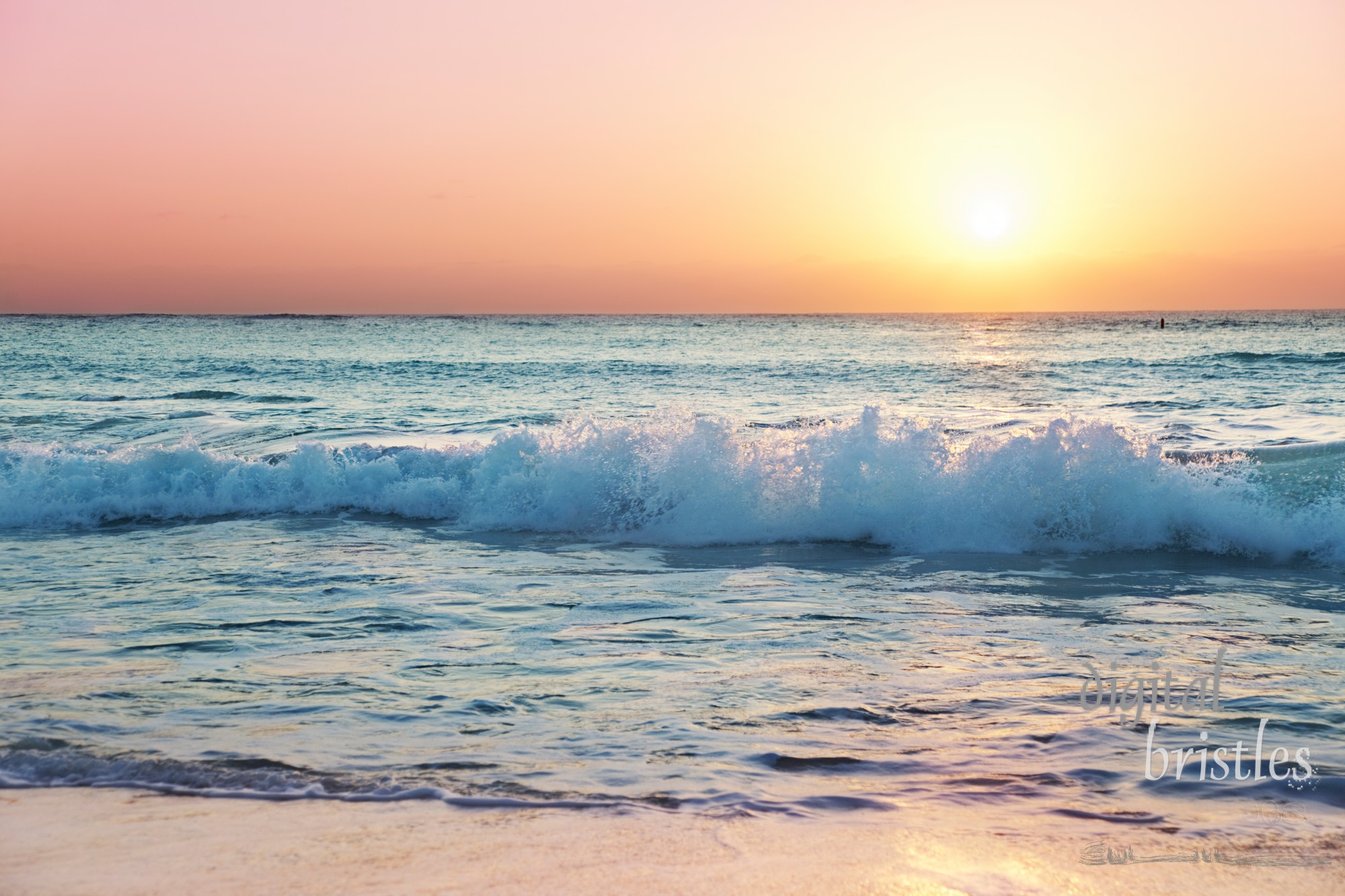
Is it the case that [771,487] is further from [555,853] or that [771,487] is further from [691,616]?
[555,853]

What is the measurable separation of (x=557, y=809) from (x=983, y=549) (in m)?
6.36

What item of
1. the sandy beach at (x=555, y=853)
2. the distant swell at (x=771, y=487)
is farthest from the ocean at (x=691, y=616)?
the sandy beach at (x=555, y=853)

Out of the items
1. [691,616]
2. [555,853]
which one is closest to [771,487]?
[691,616]

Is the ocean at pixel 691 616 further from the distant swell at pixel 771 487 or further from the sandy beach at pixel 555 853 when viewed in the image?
the sandy beach at pixel 555 853

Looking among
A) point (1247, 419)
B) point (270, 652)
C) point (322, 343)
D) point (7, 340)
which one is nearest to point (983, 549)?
point (270, 652)

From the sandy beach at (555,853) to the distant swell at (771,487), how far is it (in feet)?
19.7

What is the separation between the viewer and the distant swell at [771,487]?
9.23 metres

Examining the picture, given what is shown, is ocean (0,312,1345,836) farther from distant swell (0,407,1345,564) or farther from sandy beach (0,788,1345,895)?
sandy beach (0,788,1345,895)

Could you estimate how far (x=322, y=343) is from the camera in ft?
176

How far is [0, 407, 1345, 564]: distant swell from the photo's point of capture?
364 inches

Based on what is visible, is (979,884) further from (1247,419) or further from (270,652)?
(1247,419)

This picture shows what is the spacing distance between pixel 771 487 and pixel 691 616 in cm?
376

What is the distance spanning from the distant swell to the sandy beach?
6.00 metres

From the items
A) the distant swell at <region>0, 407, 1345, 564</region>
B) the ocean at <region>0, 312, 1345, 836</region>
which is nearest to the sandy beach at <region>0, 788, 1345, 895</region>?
the ocean at <region>0, 312, 1345, 836</region>
